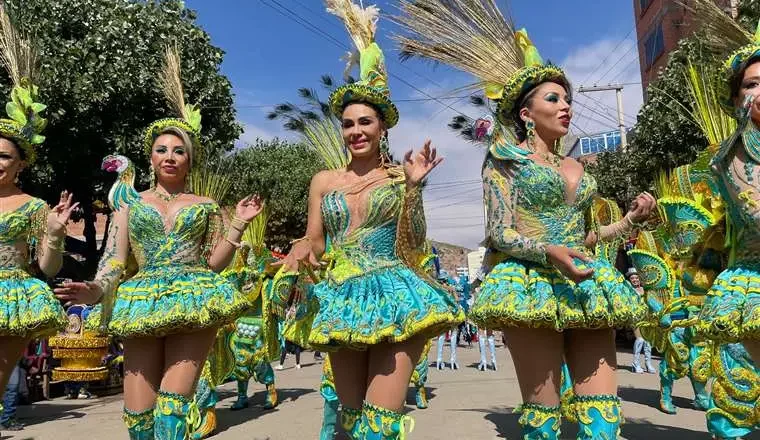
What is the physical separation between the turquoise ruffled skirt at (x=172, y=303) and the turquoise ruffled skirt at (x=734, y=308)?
2.42 meters

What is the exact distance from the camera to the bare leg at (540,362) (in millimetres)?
3365

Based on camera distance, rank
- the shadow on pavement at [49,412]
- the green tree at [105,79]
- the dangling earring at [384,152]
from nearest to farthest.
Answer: the dangling earring at [384,152] → the shadow on pavement at [49,412] → the green tree at [105,79]

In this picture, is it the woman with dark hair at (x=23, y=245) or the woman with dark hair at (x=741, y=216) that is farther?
the woman with dark hair at (x=23, y=245)

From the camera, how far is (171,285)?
3621mm

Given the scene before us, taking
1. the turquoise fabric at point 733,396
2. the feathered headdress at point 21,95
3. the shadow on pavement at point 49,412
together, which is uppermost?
the feathered headdress at point 21,95

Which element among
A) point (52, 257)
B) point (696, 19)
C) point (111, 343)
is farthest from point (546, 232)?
point (111, 343)

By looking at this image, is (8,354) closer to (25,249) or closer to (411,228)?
(25,249)

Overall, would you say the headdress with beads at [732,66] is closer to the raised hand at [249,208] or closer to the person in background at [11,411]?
the raised hand at [249,208]

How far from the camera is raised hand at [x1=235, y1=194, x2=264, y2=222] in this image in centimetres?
401

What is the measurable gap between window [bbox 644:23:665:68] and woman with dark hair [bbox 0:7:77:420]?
23825 mm

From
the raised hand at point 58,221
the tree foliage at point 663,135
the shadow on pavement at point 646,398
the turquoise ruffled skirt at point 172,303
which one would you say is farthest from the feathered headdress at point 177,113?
the tree foliage at point 663,135

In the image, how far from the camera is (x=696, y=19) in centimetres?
403

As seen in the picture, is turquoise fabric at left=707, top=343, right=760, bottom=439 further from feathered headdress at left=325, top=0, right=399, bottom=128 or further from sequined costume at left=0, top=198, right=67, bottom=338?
sequined costume at left=0, top=198, right=67, bottom=338

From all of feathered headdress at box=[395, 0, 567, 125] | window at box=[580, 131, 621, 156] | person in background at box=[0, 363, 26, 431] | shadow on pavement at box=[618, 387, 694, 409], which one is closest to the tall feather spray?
feathered headdress at box=[395, 0, 567, 125]
